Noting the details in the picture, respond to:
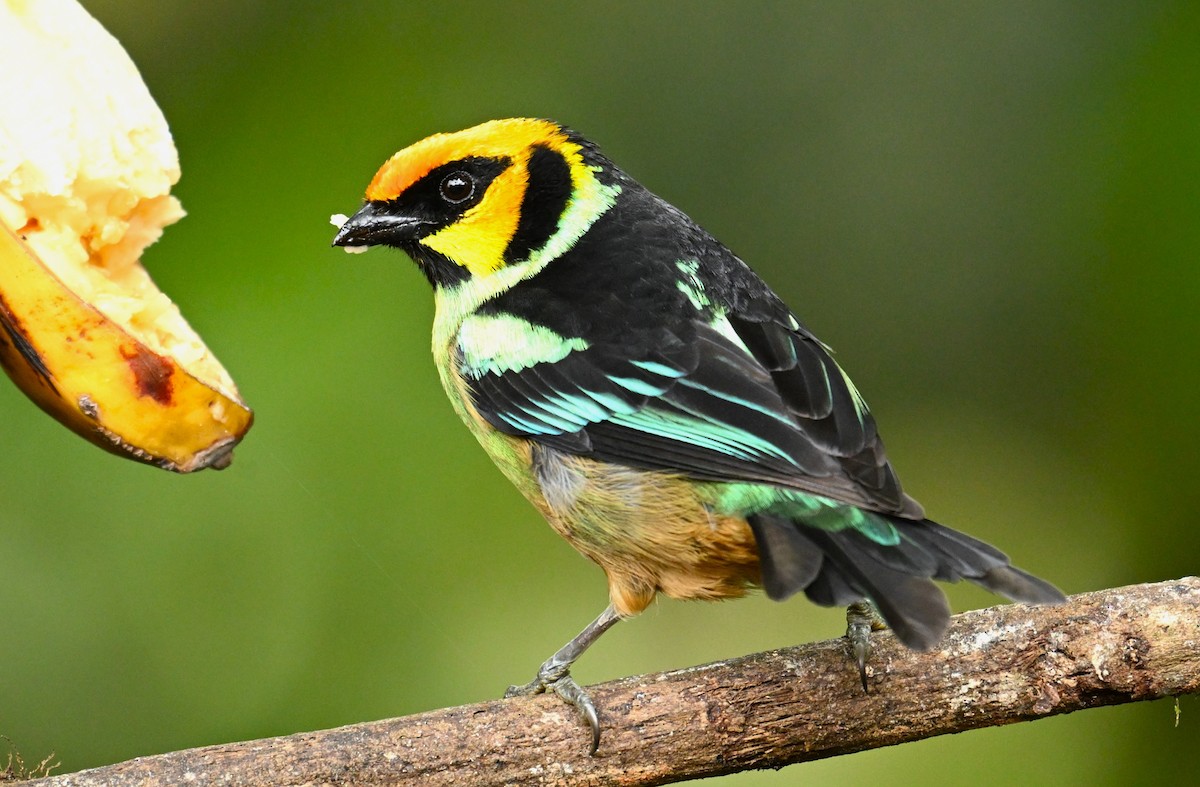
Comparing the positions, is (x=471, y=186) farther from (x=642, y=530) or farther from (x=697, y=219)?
(x=697, y=219)

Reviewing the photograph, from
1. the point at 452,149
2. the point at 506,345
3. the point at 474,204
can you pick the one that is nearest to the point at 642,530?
the point at 506,345

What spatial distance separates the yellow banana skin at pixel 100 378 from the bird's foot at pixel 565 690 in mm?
800

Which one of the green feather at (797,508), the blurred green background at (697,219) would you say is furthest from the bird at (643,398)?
the blurred green background at (697,219)

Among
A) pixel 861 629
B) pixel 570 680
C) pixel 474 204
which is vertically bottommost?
pixel 570 680

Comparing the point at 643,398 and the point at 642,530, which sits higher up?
the point at 643,398

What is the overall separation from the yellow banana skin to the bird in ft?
2.28

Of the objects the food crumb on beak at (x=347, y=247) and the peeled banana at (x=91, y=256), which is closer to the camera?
the peeled banana at (x=91, y=256)

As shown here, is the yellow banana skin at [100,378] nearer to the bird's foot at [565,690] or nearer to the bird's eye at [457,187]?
the bird's foot at [565,690]

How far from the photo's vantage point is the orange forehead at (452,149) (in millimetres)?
3246

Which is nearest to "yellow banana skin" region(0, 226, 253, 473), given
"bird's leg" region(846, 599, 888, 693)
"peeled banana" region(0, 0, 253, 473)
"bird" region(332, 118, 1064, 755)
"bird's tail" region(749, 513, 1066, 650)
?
"peeled banana" region(0, 0, 253, 473)

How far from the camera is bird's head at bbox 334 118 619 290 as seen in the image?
3248 mm

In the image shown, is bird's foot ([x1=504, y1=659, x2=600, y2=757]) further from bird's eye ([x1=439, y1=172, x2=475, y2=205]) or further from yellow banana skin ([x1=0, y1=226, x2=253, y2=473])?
bird's eye ([x1=439, y1=172, x2=475, y2=205])

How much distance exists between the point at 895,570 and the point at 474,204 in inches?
55.9

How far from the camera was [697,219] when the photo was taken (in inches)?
182
